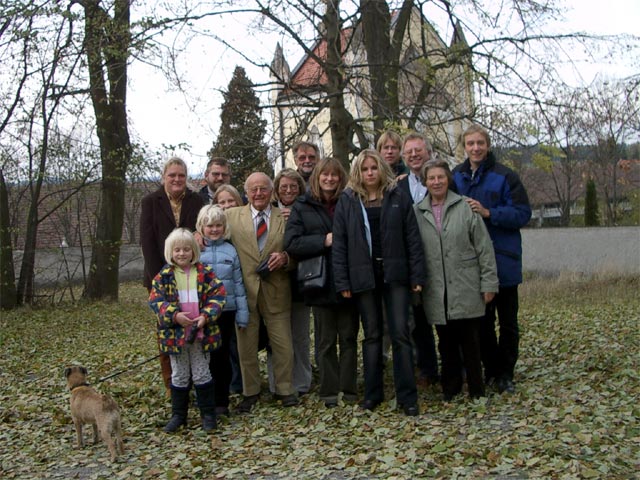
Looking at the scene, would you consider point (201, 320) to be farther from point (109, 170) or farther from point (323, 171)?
point (109, 170)

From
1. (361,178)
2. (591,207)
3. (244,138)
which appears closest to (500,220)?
(361,178)

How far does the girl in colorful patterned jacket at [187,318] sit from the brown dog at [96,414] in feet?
1.79

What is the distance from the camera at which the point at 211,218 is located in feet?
20.7

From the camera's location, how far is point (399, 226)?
20.0ft

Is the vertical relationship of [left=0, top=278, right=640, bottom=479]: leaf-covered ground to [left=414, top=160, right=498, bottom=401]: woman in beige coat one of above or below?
below

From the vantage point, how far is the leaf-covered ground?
15.9 feet

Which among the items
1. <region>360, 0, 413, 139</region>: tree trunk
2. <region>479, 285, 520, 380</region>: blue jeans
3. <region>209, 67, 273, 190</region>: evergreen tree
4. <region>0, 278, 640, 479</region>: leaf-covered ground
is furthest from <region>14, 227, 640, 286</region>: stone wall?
<region>479, 285, 520, 380</region>: blue jeans

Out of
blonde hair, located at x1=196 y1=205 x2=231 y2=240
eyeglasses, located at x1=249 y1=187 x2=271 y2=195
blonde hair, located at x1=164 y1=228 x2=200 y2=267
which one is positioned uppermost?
eyeglasses, located at x1=249 y1=187 x2=271 y2=195

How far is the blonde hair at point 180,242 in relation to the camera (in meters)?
6.00

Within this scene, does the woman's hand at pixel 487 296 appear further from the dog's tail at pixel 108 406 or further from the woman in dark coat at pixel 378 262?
the dog's tail at pixel 108 406

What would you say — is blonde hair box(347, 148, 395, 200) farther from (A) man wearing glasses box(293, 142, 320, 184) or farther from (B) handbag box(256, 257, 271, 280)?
(A) man wearing glasses box(293, 142, 320, 184)

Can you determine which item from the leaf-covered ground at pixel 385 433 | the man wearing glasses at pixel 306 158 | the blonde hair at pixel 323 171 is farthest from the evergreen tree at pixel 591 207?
the blonde hair at pixel 323 171

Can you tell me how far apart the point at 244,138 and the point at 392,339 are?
8368 mm

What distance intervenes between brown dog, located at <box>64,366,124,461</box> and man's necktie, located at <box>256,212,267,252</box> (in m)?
1.76
